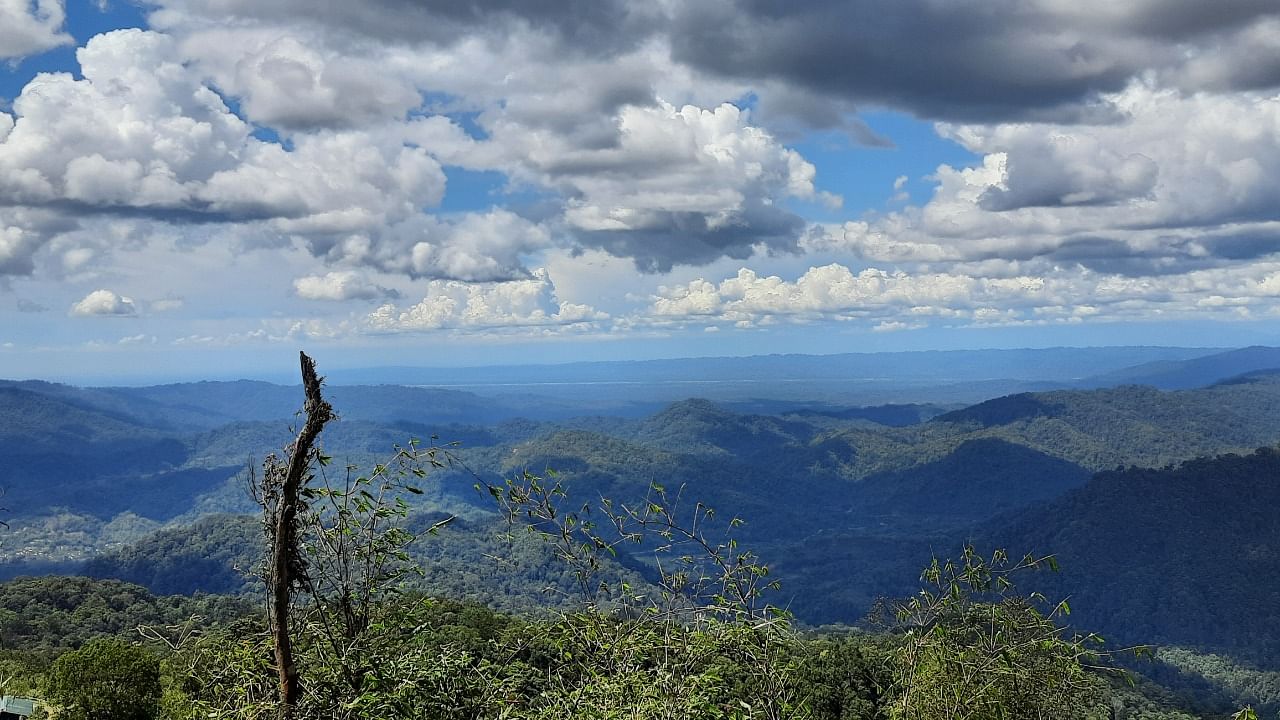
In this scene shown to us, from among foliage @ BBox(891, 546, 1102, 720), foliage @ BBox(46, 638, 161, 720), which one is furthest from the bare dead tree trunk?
foliage @ BBox(46, 638, 161, 720)

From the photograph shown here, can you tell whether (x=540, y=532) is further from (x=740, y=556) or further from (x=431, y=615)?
(x=431, y=615)

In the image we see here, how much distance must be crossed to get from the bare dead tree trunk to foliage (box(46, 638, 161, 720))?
76.7 feet

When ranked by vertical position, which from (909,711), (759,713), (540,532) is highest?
(540,532)

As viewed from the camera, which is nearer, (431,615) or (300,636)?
(300,636)

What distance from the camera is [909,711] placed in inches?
373

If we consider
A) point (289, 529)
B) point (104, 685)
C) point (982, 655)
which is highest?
point (289, 529)

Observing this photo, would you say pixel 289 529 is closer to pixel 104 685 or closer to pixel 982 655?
pixel 982 655

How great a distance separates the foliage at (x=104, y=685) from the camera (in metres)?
24.5

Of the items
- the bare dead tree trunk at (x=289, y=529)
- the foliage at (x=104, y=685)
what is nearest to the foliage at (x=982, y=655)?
the bare dead tree trunk at (x=289, y=529)

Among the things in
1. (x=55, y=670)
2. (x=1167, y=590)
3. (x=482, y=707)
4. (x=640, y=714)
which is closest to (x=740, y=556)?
(x=640, y=714)

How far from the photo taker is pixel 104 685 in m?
25.1

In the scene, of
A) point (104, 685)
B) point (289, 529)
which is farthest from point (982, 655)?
point (104, 685)

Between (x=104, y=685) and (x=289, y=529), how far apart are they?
2601 centimetres

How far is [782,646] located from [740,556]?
2.93 ft
